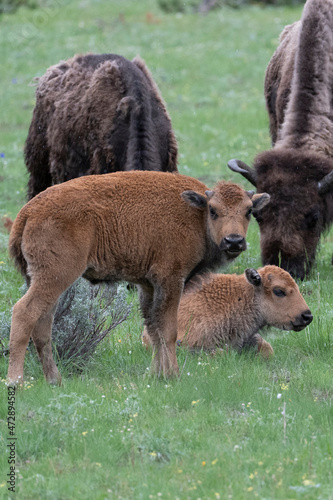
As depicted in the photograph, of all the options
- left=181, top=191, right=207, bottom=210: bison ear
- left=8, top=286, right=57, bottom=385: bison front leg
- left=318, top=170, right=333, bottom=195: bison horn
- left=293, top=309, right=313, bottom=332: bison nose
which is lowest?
left=293, top=309, right=313, bottom=332: bison nose

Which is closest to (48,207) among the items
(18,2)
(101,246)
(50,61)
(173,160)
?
(101,246)

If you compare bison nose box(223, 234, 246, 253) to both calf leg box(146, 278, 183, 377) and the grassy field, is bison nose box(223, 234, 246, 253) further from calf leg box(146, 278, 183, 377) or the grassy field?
the grassy field

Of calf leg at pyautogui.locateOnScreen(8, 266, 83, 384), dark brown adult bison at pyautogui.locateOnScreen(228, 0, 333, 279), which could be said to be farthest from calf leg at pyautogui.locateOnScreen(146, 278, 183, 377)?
dark brown adult bison at pyautogui.locateOnScreen(228, 0, 333, 279)

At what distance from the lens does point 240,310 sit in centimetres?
731

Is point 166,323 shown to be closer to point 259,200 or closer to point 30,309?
point 30,309

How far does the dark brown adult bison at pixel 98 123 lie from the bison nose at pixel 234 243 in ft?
11.7

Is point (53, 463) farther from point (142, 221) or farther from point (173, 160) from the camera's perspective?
point (173, 160)

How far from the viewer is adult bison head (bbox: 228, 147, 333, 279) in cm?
944

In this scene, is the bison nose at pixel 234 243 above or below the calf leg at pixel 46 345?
above

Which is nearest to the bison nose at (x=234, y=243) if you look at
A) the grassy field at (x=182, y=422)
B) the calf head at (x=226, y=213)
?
the calf head at (x=226, y=213)

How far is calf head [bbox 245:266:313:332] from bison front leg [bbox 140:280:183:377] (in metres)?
1.07

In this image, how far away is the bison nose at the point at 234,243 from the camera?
5.96 metres

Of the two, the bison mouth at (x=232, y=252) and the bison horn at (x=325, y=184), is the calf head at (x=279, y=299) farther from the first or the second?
the bison horn at (x=325, y=184)

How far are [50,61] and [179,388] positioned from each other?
2185cm
